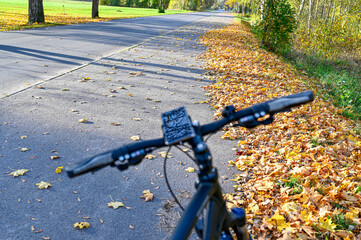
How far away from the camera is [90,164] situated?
1.12 metres

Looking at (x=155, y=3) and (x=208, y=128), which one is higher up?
(x=155, y=3)

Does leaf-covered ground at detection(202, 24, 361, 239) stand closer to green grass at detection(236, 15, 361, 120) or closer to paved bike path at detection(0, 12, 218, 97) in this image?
green grass at detection(236, 15, 361, 120)

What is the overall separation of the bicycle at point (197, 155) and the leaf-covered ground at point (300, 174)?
77.8 inches

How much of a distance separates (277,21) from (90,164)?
592 inches

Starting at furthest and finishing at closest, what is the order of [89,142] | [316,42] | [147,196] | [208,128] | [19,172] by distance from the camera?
[316,42] < [89,142] < [19,172] < [147,196] < [208,128]

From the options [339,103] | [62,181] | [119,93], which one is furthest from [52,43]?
[339,103]

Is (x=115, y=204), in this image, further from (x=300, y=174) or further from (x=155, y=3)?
(x=155, y=3)

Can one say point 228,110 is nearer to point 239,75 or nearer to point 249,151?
point 249,151

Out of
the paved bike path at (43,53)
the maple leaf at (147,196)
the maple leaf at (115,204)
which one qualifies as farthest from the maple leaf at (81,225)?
the paved bike path at (43,53)

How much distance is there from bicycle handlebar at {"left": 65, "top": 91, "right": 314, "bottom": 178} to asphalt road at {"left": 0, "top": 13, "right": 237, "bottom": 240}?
2.03 m

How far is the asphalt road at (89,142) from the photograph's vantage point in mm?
3070

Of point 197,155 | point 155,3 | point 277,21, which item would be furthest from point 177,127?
point 155,3

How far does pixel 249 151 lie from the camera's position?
4695 millimetres

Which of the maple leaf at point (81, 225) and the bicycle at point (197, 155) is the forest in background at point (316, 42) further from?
the bicycle at point (197, 155)
